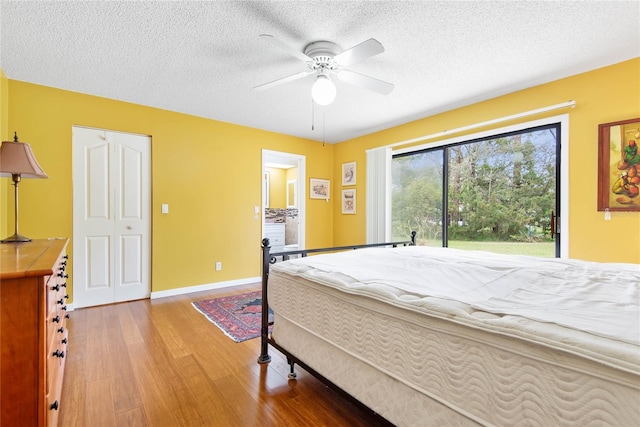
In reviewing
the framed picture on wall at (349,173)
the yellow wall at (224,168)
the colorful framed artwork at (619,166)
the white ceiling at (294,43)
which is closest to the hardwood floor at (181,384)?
the yellow wall at (224,168)

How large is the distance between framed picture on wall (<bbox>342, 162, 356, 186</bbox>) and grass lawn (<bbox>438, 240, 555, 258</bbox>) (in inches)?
79.3

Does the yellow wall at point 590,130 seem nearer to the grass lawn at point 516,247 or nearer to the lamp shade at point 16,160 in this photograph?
the grass lawn at point 516,247

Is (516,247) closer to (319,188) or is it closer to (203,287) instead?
(319,188)

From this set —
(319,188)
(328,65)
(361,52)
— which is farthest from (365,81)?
(319,188)

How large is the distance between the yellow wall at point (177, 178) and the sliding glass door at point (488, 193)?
1.94m

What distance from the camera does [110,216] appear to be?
3.32m

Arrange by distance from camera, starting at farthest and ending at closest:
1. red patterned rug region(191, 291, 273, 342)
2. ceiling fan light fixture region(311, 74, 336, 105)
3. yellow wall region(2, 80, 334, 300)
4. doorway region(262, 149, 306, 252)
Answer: doorway region(262, 149, 306, 252), yellow wall region(2, 80, 334, 300), red patterned rug region(191, 291, 273, 342), ceiling fan light fixture region(311, 74, 336, 105)

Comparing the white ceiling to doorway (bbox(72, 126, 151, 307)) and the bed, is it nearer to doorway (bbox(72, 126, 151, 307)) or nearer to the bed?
doorway (bbox(72, 126, 151, 307))

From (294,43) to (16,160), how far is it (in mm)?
1985

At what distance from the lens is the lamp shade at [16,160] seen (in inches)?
70.2

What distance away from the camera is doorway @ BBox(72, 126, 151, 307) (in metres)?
3.16

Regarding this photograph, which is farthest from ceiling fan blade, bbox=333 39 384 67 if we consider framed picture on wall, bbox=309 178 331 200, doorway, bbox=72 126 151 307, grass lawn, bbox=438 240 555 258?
framed picture on wall, bbox=309 178 331 200

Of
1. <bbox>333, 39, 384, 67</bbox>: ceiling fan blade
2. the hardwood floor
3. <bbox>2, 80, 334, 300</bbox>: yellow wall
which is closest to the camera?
the hardwood floor

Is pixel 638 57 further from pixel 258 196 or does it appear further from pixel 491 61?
pixel 258 196
